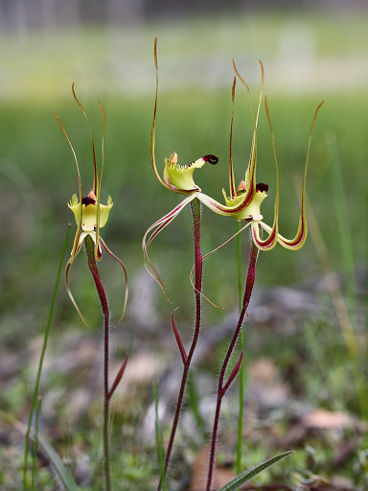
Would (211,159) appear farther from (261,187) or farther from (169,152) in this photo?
(169,152)

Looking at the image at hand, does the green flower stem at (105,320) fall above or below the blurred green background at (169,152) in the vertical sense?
below

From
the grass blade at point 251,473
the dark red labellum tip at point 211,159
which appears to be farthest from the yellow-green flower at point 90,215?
the grass blade at point 251,473

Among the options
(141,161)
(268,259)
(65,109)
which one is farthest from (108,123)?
(268,259)

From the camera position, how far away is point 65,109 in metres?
6.16

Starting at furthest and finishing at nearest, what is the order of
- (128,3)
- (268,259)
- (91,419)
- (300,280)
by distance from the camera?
(128,3) → (268,259) → (300,280) → (91,419)

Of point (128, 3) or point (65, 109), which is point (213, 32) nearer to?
point (128, 3)

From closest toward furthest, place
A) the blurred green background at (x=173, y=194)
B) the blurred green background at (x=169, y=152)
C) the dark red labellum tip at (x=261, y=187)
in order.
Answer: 1. the dark red labellum tip at (x=261, y=187)
2. the blurred green background at (x=173, y=194)
3. the blurred green background at (x=169, y=152)

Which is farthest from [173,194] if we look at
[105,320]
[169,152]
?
[105,320]

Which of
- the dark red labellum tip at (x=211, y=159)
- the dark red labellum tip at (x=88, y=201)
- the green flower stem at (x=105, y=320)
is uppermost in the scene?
the dark red labellum tip at (x=211, y=159)

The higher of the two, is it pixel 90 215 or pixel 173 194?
pixel 173 194

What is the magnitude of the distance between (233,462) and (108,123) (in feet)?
12.3

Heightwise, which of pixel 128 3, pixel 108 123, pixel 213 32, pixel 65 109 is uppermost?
pixel 128 3

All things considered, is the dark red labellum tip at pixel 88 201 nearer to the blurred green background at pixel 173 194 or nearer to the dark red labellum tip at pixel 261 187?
the dark red labellum tip at pixel 261 187

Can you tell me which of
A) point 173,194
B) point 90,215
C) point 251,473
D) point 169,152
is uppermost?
point 169,152
